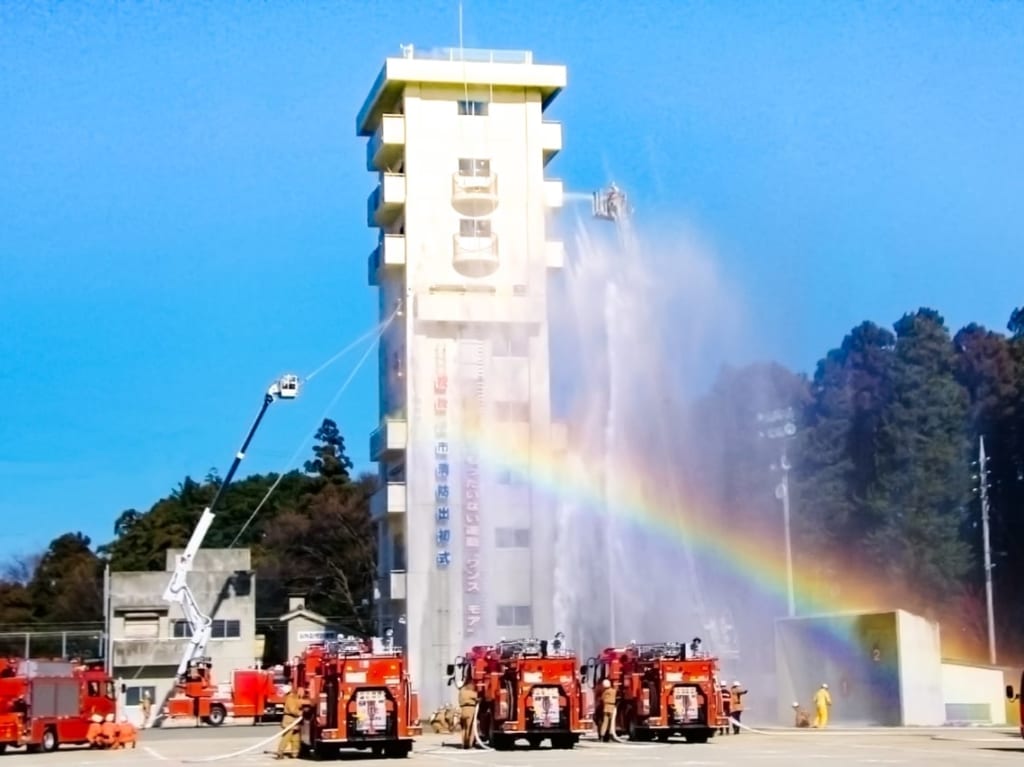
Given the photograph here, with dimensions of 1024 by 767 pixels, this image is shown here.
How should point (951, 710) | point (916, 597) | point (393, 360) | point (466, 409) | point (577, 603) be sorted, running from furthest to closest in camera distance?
point (916, 597), point (393, 360), point (466, 409), point (577, 603), point (951, 710)

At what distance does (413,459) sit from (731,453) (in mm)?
20831

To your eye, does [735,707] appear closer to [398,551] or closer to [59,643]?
[398,551]

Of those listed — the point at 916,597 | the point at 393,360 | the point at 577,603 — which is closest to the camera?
the point at 577,603

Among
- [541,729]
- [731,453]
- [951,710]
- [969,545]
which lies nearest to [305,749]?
[541,729]

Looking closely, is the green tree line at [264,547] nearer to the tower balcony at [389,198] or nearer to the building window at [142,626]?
the building window at [142,626]

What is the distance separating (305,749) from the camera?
128ft

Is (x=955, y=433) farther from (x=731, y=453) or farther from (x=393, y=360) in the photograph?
(x=393, y=360)

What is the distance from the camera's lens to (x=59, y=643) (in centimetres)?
9125

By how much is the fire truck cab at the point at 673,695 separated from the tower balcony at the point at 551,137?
42191mm

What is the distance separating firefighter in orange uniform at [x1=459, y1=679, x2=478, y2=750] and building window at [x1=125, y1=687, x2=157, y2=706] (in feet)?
141

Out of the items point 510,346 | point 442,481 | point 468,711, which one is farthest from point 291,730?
point 510,346

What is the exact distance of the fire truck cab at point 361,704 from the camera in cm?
3722

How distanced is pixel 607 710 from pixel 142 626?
152 feet

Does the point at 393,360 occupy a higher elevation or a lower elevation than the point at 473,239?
lower
